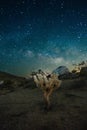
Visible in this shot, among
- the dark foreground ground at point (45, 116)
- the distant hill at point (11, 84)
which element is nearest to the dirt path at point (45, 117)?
the dark foreground ground at point (45, 116)

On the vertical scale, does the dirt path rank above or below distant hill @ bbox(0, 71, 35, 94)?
above

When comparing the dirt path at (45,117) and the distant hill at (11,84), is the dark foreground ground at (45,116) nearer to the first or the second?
the dirt path at (45,117)

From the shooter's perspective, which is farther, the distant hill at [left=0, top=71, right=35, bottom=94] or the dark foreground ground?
the distant hill at [left=0, top=71, right=35, bottom=94]

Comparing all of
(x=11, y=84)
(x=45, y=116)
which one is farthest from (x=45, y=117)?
(x=11, y=84)

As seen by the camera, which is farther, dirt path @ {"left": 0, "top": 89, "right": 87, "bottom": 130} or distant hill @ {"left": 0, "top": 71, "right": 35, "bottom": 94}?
distant hill @ {"left": 0, "top": 71, "right": 35, "bottom": 94}

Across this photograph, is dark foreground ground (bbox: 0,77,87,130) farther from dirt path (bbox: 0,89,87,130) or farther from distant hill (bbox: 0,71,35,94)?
distant hill (bbox: 0,71,35,94)

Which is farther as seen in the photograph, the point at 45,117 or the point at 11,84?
the point at 11,84

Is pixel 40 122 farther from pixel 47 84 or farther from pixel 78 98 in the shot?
pixel 78 98

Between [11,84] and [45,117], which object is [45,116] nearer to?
[45,117]

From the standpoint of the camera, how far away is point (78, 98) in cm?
1093

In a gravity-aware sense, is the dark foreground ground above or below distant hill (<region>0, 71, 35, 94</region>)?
above

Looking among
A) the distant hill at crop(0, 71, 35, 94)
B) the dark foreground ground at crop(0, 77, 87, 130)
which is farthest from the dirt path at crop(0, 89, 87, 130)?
the distant hill at crop(0, 71, 35, 94)

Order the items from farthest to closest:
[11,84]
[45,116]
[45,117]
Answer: [11,84]
[45,116]
[45,117]

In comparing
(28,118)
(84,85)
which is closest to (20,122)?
(28,118)
